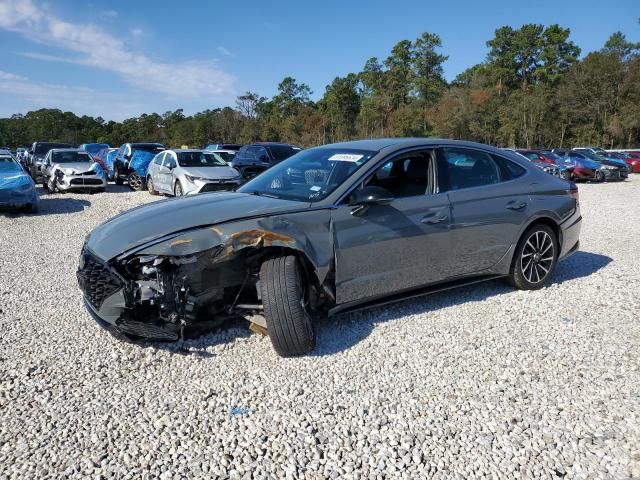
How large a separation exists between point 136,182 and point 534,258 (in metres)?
16.0

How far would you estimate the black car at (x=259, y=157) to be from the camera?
15711mm

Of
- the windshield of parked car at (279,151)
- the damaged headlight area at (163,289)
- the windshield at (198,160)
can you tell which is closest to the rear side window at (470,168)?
the damaged headlight area at (163,289)

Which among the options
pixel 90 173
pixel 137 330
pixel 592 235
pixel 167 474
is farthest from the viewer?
pixel 90 173

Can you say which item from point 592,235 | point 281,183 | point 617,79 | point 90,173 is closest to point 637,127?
point 617,79

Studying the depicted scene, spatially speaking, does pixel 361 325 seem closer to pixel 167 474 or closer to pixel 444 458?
pixel 444 458

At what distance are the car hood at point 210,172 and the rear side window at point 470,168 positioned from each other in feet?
31.3

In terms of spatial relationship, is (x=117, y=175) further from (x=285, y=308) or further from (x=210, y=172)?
(x=285, y=308)

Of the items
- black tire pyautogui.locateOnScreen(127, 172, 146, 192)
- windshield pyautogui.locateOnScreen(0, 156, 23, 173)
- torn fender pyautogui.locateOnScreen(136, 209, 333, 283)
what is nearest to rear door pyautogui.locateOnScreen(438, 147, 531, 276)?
torn fender pyautogui.locateOnScreen(136, 209, 333, 283)

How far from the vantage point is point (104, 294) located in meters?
3.58

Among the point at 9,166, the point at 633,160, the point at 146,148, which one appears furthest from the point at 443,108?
the point at 9,166

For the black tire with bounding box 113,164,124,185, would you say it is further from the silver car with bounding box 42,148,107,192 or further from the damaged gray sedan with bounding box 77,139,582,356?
the damaged gray sedan with bounding box 77,139,582,356

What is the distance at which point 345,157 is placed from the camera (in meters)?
4.35

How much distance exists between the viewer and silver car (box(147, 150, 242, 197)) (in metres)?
13.1

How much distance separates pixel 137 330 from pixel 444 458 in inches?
85.2
